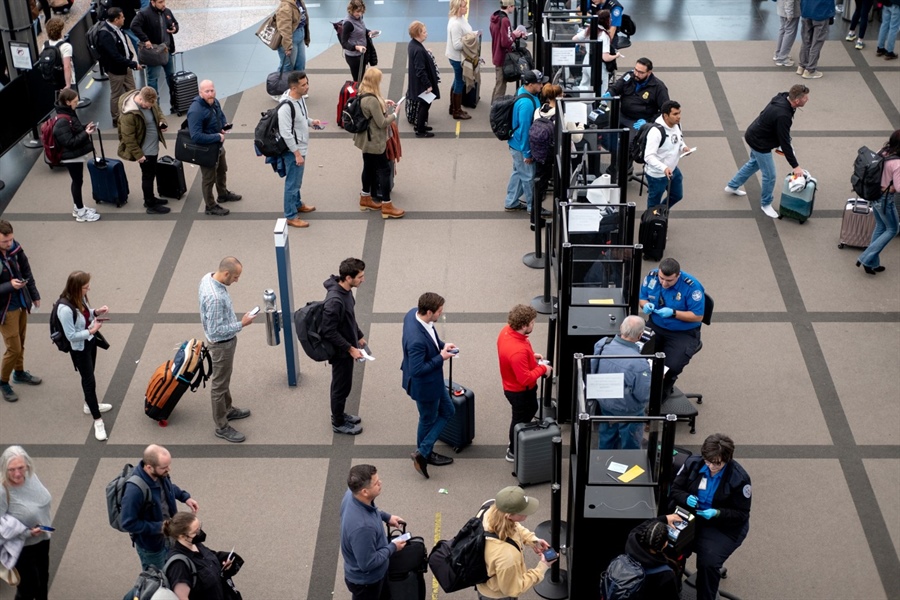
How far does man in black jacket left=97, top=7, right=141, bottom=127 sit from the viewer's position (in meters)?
14.3

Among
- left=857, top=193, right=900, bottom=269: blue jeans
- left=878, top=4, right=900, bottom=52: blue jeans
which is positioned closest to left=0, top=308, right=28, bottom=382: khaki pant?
left=857, top=193, right=900, bottom=269: blue jeans

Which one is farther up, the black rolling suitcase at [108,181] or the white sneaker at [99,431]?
the black rolling suitcase at [108,181]

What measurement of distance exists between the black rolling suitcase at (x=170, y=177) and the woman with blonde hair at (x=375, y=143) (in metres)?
2.34

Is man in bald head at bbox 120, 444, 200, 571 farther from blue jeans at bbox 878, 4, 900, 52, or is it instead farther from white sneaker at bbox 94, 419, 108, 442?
blue jeans at bbox 878, 4, 900, 52

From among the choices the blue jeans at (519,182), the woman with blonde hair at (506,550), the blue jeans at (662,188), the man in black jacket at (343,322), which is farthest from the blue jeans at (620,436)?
the blue jeans at (519,182)

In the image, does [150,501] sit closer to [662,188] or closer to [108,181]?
[108,181]

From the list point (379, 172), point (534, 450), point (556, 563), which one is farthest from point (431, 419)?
point (379, 172)

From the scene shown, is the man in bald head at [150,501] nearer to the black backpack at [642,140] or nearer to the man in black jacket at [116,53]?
the black backpack at [642,140]

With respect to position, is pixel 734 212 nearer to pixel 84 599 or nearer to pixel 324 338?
pixel 324 338

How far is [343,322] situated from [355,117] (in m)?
4.10

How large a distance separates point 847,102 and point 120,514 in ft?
40.7

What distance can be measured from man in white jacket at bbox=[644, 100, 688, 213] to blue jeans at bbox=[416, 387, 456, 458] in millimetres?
4422

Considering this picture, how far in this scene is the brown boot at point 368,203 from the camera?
13.2 meters

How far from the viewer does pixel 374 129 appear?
1242cm
